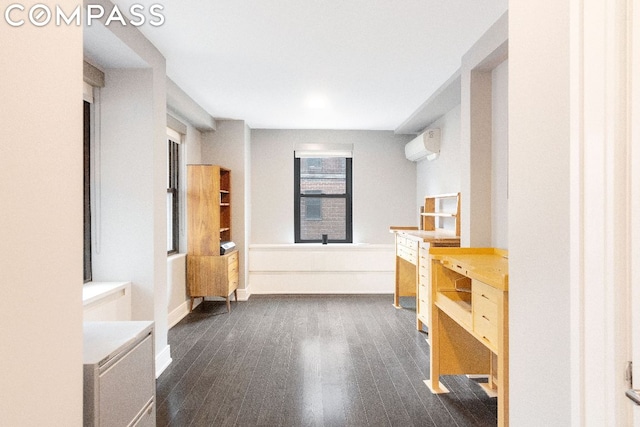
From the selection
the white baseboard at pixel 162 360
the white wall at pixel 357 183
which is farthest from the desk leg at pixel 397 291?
the white baseboard at pixel 162 360

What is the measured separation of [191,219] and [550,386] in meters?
4.66

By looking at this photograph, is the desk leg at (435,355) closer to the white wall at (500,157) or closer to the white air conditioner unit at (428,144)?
the white wall at (500,157)

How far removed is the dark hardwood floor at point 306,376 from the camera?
2549mm

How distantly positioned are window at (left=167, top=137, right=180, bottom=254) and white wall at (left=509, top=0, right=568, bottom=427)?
4.47m

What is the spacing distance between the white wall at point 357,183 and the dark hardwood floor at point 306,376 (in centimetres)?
176

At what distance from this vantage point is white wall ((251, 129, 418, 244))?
645cm

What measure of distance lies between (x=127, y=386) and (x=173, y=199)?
3700 mm

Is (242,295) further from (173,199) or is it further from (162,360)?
(162,360)

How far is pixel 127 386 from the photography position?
1.69 metres

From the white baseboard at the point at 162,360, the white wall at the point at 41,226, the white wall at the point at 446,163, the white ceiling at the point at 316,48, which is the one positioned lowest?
the white baseboard at the point at 162,360

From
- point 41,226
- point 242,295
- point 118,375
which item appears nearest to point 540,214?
point 41,226

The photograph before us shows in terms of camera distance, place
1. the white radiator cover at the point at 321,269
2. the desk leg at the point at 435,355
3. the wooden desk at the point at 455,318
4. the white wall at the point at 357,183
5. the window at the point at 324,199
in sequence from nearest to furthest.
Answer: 1. the wooden desk at the point at 455,318
2. the desk leg at the point at 435,355
3. the white radiator cover at the point at 321,269
4. the white wall at the point at 357,183
5. the window at the point at 324,199

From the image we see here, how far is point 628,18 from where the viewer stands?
2.73 feet

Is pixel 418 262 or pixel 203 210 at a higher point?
pixel 203 210
